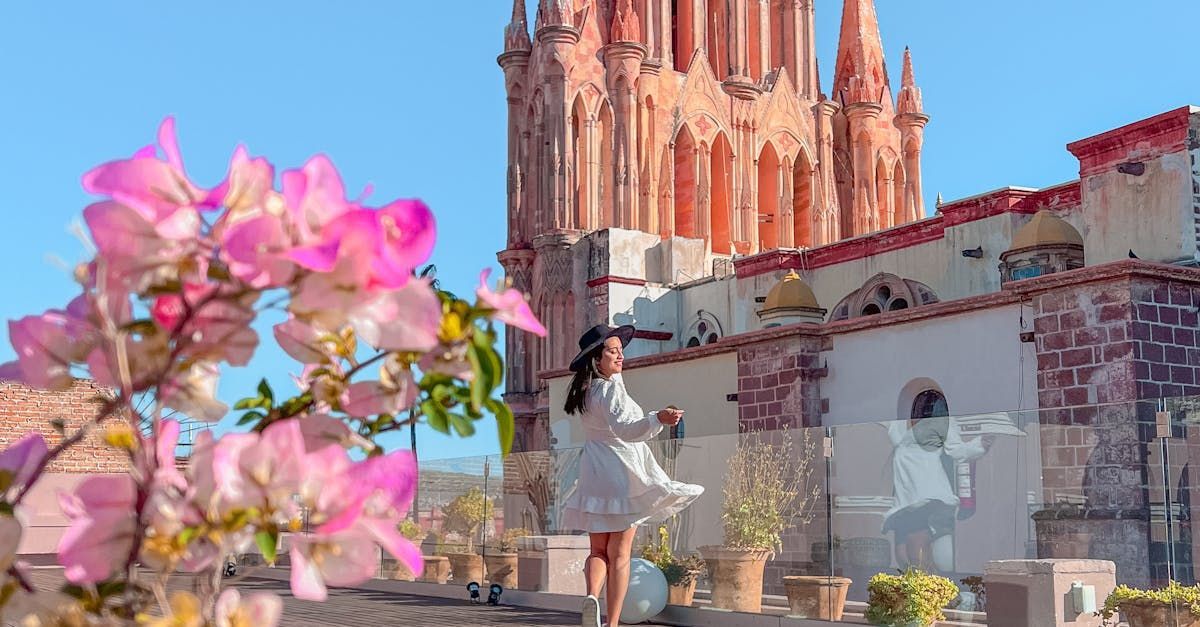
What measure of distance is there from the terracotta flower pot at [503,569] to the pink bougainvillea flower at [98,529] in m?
12.7

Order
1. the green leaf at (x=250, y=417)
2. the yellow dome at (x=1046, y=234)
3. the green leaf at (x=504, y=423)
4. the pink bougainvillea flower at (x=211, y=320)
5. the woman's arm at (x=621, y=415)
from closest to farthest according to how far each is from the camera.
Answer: the pink bougainvillea flower at (x=211, y=320) < the green leaf at (x=504, y=423) < the green leaf at (x=250, y=417) < the woman's arm at (x=621, y=415) < the yellow dome at (x=1046, y=234)

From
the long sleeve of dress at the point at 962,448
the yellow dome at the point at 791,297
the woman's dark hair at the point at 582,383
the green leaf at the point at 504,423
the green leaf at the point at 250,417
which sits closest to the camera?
the green leaf at the point at 504,423

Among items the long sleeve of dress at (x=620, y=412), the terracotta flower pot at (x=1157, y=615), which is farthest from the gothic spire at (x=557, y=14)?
the long sleeve of dress at (x=620, y=412)

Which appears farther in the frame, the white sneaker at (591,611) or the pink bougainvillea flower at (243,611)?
the white sneaker at (591,611)

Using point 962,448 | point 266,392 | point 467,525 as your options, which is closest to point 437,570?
point 467,525

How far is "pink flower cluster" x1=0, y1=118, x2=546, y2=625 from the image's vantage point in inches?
69.8

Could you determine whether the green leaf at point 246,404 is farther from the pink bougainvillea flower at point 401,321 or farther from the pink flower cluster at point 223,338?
the pink bougainvillea flower at point 401,321

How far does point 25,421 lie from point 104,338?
3002cm

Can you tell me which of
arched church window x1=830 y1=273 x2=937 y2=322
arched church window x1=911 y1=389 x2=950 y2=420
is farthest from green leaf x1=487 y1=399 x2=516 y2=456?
arched church window x1=830 y1=273 x2=937 y2=322

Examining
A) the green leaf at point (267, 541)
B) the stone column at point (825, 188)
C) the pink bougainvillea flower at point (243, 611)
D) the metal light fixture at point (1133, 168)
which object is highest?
the stone column at point (825, 188)

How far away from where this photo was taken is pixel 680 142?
142ft

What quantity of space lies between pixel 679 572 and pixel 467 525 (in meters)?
3.66

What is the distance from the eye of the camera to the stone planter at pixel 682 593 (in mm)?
12258

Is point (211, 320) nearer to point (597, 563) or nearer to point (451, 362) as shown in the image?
point (451, 362)
